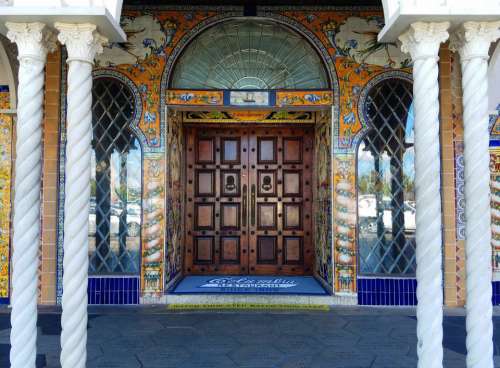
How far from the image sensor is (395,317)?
552 cm

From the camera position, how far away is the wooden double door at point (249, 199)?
7.29 m

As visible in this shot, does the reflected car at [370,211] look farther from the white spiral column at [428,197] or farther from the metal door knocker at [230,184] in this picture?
the white spiral column at [428,197]

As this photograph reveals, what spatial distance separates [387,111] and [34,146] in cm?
453

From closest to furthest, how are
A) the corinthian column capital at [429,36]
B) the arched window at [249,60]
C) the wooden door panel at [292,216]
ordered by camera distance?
the corinthian column capital at [429,36] → the arched window at [249,60] → the wooden door panel at [292,216]

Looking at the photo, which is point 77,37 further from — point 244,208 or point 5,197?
point 244,208

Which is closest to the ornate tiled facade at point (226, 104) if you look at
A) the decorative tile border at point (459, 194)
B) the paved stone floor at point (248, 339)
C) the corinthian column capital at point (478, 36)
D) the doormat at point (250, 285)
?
the decorative tile border at point (459, 194)

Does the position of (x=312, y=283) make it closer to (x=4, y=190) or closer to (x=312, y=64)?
(x=312, y=64)

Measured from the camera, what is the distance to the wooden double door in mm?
7293

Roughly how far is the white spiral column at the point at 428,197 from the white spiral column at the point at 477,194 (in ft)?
1.00

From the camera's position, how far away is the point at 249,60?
21.4 feet

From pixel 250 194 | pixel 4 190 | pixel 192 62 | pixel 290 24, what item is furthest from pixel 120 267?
pixel 290 24

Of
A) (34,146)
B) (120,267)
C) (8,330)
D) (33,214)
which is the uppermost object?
(34,146)

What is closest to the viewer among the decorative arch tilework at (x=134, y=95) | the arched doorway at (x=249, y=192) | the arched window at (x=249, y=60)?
the decorative arch tilework at (x=134, y=95)

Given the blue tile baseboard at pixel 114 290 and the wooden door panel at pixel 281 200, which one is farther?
the wooden door panel at pixel 281 200
